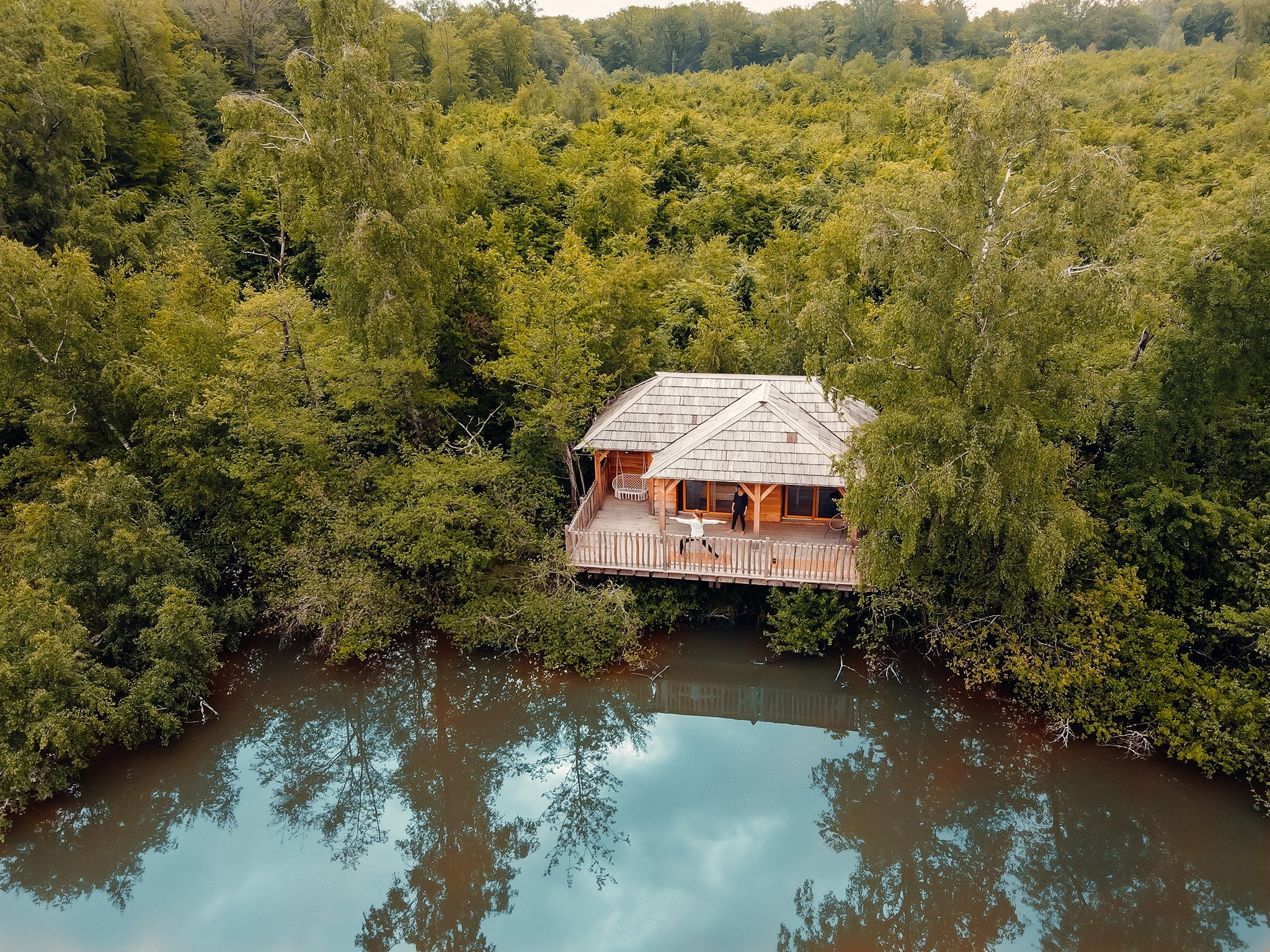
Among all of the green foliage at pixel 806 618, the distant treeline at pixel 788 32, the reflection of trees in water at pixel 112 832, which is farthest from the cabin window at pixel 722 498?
the distant treeline at pixel 788 32

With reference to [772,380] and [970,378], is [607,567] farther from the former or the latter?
[970,378]

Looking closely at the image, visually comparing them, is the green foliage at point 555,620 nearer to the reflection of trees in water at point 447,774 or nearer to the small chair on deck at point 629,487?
the reflection of trees in water at point 447,774

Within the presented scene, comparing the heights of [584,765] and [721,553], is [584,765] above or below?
below

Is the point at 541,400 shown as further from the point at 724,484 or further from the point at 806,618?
the point at 806,618

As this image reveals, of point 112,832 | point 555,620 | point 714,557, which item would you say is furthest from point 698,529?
point 112,832

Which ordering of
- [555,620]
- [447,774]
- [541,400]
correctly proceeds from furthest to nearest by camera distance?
[541,400] < [555,620] < [447,774]

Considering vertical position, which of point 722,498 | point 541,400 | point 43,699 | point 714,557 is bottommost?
point 43,699

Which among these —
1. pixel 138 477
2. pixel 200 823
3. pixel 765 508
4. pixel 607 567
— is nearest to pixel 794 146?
pixel 765 508

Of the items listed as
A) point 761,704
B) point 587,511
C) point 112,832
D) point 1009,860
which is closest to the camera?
point 1009,860
